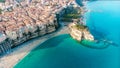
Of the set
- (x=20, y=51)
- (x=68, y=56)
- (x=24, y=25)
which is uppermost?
(x=24, y=25)

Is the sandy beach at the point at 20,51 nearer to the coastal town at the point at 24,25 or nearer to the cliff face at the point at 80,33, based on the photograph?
the coastal town at the point at 24,25

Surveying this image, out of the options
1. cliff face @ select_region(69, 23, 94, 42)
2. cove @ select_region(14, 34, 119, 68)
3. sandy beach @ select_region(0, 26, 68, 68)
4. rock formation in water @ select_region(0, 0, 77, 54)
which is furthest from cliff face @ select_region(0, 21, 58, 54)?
cliff face @ select_region(69, 23, 94, 42)

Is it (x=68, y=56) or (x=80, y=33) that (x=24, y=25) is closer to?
(x=80, y=33)

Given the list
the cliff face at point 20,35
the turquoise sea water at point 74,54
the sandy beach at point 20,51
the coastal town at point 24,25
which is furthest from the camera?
the cliff face at point 20,35

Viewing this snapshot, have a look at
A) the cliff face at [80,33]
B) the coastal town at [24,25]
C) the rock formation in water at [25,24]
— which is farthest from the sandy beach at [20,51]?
the cliff face at [80,33]

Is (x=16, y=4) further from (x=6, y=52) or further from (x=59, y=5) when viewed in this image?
(x=6, y=52)

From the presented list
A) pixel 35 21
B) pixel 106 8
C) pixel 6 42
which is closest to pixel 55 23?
pixel 35 21

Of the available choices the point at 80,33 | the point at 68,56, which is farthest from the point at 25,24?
the point at 68,56

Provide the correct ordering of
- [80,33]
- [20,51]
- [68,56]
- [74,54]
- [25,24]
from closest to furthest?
1. [68,56]
2. [74,54]
3. [20,51]
4. [80,33]
5. [25,24]
